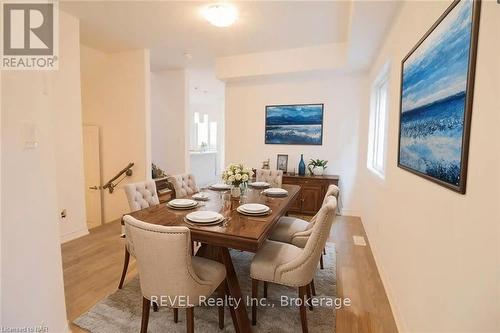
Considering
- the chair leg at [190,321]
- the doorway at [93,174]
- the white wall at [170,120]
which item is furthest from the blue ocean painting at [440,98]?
the doorway at [93,174]

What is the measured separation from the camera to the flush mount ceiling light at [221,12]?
110 inches

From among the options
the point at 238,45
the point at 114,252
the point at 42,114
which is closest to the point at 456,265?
the point at 42,114

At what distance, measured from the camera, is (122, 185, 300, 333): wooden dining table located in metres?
1.59

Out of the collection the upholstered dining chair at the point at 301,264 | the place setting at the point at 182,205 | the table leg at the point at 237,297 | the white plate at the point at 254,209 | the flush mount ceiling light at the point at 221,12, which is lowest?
the table leg at the point at 237,297

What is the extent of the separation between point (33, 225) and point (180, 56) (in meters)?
3.86

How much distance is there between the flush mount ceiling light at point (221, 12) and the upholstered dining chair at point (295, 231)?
217cm

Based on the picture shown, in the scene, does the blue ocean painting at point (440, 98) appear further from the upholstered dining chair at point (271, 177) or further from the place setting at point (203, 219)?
the upholstered dining chair at point (271, 177)

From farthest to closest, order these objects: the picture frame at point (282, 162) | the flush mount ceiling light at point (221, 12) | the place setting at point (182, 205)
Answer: the picture frame at point (282, 162)
the flush mount ceiling light at point (221, 12)
the place setting at point (182, 205)

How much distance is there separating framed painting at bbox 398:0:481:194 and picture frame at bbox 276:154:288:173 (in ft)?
10.2

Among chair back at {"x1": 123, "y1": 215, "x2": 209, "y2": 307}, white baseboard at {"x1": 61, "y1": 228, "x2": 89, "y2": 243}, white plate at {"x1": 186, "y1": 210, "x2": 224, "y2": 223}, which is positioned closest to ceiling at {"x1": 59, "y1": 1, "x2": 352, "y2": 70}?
white plate at {"x1": 186, "y1": 210, "x2": 224, "y2": 223}

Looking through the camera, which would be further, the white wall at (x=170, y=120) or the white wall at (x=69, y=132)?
the white wall at (x=170, y=120)

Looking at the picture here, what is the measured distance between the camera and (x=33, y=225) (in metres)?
1.42

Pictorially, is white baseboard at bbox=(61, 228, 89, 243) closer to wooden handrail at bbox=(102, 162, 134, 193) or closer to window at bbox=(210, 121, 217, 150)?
wooden handrail at bbox=(102, 162, 134, 193)

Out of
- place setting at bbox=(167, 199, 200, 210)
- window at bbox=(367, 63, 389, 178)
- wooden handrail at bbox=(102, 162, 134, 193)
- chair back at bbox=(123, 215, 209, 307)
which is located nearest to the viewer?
chair back at bbox=(123, 215, 209, 307)
